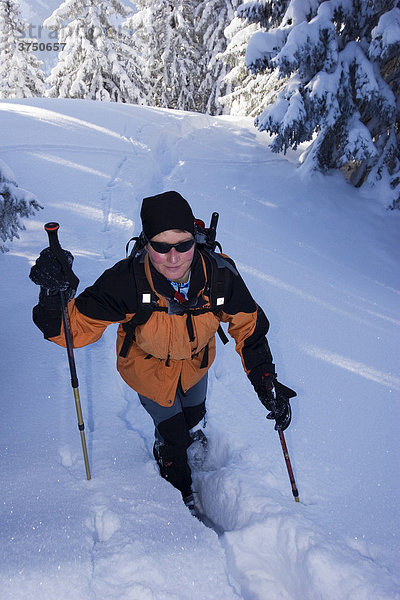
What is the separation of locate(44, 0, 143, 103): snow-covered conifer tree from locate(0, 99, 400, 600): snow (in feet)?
52.5

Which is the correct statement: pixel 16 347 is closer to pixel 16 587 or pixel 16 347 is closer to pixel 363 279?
pixel 16 587

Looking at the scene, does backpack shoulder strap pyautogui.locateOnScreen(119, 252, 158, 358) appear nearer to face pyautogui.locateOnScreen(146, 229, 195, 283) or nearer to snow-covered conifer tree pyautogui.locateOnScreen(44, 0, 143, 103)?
face pyautogui.locateOnScreen(146, 229, 195, 283)

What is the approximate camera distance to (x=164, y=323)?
8.39ft

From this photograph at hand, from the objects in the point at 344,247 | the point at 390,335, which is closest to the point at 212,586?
the point at 390,335

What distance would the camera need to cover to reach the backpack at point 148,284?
8.16ft

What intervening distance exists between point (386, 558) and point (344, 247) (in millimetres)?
5921

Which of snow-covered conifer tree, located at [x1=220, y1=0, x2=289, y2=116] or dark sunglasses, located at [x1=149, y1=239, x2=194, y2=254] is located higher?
snow-covered conifer tree, located at [x1=220, y1=0, x2=289, y2=116]

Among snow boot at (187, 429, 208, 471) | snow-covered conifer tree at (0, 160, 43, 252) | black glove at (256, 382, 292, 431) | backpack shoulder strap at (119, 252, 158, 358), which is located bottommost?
snow boot at (187, 429, 208, 471)

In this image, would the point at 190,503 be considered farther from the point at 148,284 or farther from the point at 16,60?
the point at 16,60

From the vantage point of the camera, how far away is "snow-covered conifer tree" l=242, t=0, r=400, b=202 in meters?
7.49

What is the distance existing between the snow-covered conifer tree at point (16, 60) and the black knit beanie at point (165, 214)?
86.7ft

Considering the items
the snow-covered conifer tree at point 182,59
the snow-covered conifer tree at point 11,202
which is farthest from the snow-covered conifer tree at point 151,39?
the snow-covered conifer tree at point 11,202

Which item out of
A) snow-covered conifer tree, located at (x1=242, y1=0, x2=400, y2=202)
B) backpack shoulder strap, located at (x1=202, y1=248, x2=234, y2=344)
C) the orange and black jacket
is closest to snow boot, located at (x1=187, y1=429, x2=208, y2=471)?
the orange and black jacket

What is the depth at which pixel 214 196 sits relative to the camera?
8695 millimetres
